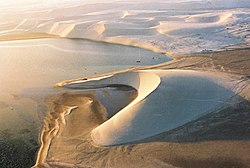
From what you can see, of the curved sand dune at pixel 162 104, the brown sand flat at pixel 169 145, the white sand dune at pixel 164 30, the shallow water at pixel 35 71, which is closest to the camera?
the brown sand flat at pixel 169 145

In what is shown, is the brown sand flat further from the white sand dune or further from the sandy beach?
the white sand dune

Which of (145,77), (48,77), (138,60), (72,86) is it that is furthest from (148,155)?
(138,60)

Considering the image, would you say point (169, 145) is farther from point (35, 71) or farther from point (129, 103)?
point (35, 71)

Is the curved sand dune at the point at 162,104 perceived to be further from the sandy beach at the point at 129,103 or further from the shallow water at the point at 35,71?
the shallow water at the point at 35,71

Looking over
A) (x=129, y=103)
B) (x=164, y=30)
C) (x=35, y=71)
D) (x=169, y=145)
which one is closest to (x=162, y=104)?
(x=129, y=103)

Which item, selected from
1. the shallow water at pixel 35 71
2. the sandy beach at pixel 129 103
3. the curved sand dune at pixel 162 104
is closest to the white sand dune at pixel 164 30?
the sandy beach at pixel 129 103

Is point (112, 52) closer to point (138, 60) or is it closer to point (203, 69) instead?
point (138, 60)
